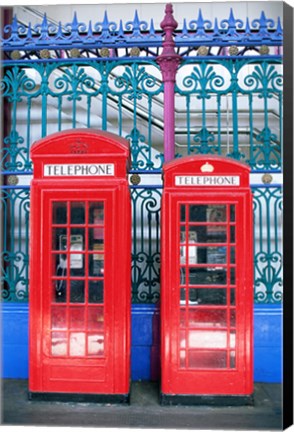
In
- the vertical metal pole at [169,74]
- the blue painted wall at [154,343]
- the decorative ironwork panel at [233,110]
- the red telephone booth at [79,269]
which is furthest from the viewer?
the decorative ironwork panel at [233,110]

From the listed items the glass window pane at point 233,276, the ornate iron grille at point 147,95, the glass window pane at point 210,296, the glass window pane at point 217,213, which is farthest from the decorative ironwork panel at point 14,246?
the glass window pane at point 233,276

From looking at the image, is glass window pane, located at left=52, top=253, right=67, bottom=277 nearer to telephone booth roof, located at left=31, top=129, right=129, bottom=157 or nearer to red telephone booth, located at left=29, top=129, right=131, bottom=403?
red telephone booth, located at left=29, top=129, right=131, bottom=403

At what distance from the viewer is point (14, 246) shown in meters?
5.39

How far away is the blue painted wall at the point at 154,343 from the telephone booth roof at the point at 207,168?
1.52m

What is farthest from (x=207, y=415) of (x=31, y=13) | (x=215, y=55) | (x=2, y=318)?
(x=31, y=13)

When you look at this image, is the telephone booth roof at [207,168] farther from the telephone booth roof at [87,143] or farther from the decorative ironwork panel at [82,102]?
the decorative ironwork panel at [82,102]

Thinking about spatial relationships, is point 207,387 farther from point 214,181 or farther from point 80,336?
point 214,181

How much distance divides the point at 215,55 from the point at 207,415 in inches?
143

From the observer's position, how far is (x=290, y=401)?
403cm

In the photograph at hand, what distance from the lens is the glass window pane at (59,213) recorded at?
4.21m

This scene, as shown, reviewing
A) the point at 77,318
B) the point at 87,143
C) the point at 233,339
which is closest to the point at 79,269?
the point at 77,318

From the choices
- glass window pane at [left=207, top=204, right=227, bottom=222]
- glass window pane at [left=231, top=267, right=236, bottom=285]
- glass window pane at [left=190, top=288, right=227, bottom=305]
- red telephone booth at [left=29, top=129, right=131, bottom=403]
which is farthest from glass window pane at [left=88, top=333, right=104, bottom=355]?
glass window pane at [left=207, top=204, right=227, bottom=222]

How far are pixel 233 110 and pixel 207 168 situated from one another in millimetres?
1273

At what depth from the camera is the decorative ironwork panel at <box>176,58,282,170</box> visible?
16.9 ft
